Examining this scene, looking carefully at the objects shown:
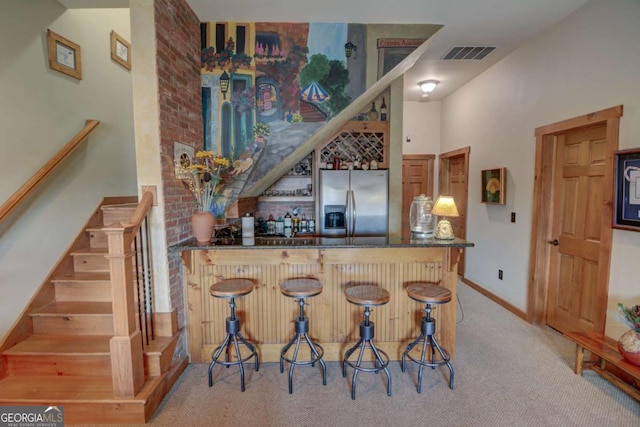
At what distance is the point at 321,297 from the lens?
8.64ft

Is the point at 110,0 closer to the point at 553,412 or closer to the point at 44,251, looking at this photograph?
the point at 44,251

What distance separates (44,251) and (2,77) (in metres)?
1.36

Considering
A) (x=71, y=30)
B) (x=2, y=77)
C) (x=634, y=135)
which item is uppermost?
(x=71, y=30)

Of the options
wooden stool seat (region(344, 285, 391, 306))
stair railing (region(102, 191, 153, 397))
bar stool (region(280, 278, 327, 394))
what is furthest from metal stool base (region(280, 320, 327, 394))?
stair railing (region(102, 191, 153, 397))

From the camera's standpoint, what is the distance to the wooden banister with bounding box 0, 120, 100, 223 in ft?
7.20

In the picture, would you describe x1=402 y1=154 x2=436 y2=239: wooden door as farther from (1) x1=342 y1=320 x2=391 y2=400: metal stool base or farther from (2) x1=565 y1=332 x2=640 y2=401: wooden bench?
(1) x1=342 y1=320 x2=391 y2=400: metal stool base

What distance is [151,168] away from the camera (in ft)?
7.47

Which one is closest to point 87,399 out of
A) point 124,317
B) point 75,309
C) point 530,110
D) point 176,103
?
point 124,317

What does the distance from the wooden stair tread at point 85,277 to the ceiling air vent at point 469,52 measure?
4180 millimetres

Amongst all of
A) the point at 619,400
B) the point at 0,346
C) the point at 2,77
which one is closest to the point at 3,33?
the point at 2,77

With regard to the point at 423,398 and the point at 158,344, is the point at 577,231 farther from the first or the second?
the point at 158,344

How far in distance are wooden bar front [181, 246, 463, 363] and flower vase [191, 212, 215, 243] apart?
0.13 meters

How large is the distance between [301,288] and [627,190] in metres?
2.52

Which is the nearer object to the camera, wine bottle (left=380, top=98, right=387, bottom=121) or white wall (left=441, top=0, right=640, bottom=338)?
white wall (left=441, top=0, right=640, bottom=338)
